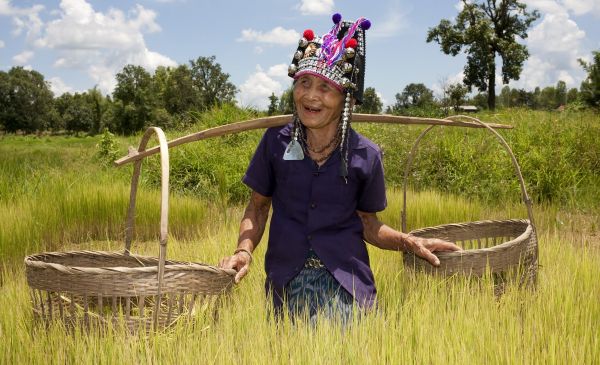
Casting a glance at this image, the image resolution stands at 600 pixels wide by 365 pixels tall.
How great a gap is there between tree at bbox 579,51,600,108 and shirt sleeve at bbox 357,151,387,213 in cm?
3190

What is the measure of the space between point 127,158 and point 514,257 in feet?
5.89


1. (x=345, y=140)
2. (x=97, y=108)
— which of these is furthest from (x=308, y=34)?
(x=97, y=108)

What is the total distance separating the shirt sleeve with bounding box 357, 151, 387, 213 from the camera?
2.32 meters

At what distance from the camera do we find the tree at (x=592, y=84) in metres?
31.2

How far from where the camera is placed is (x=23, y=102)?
66188 millimetres

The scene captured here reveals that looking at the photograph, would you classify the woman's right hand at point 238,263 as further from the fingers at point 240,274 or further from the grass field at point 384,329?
the grass field at point 384,329

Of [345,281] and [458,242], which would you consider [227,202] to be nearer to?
[458,242]

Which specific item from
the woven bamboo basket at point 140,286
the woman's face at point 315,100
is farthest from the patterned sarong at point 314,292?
the woman's face at point 315,100

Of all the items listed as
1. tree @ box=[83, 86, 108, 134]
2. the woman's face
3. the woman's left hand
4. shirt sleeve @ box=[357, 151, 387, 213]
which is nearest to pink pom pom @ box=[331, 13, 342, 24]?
the woman's face

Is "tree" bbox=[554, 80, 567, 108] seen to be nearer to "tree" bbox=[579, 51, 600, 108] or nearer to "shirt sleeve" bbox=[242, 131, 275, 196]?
"tree" bbox=[579, 51, 600, 108]

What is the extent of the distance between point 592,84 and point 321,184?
36.2 meters

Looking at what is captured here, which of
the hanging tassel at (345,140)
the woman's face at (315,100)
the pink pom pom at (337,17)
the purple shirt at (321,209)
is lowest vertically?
the purple shirt at (321,209)

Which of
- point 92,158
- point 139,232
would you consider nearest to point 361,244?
point 139,232

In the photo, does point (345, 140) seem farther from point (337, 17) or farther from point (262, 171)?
point (337, 17)
